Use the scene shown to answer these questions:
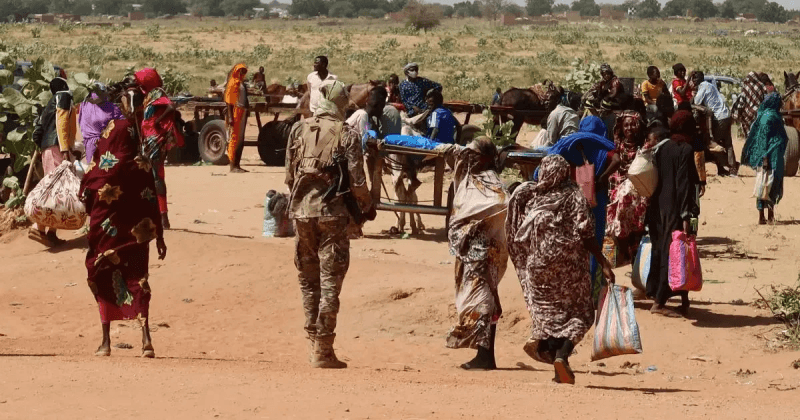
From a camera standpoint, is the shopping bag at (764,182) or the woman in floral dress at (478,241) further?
the shopping bag at (764,182)

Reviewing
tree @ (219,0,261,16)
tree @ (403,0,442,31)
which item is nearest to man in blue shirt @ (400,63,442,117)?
tree @ (403,0,442,31)

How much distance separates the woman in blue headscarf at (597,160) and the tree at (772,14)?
128 metres

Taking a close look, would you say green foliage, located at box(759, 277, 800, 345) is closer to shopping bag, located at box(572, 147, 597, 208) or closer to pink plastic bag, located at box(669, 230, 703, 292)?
pink plastic bag, located at box(669, 230, 703, 292)

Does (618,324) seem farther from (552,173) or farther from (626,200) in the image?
(626,200)

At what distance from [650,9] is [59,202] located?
134 m

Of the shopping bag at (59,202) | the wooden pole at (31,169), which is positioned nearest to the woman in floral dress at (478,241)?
the shopping bag at (59,202)

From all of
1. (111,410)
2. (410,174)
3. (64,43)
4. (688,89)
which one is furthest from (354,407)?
(64,43)

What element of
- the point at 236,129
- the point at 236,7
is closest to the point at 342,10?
the point at 236,7

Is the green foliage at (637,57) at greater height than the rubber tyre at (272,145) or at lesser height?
lesser

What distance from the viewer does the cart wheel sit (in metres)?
21.7

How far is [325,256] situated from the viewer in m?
8.54

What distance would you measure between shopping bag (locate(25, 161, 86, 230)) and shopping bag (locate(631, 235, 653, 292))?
214 inches

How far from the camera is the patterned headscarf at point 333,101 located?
8750mm

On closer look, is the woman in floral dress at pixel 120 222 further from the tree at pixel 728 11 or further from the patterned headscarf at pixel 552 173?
the tree at pixel 728 11
